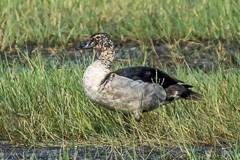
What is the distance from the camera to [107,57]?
20.8ft

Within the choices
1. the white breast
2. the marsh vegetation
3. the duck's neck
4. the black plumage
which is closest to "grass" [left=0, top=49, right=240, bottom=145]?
the marsh vegetation

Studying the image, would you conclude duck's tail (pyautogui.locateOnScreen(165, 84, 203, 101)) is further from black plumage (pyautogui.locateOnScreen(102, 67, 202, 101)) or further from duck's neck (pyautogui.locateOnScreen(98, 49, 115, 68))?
duck's neck (pyautogui.locateOnScreen(98, 49, 115, 68))

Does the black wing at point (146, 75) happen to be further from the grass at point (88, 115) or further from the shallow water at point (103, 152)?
the shallow water at point (103, 152)

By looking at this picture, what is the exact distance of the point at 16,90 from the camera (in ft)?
21.7

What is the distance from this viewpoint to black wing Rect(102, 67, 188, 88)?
6.04 m

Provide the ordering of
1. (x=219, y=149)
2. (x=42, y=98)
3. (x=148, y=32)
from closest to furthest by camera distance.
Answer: (x=219, y=149) < (x=42, y=98) < (x=148, y=32)

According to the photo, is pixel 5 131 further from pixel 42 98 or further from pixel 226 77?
pixel 226 77

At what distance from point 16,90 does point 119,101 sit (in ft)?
4.77

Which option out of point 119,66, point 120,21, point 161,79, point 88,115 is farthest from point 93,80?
point 120,21

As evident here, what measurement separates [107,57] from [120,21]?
5288 mm

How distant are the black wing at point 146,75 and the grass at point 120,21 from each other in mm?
3803

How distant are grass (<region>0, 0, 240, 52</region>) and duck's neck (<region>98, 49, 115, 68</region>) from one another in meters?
3.74

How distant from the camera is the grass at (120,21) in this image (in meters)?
10.5

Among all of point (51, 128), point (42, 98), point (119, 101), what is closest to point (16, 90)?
point (42, 98)
